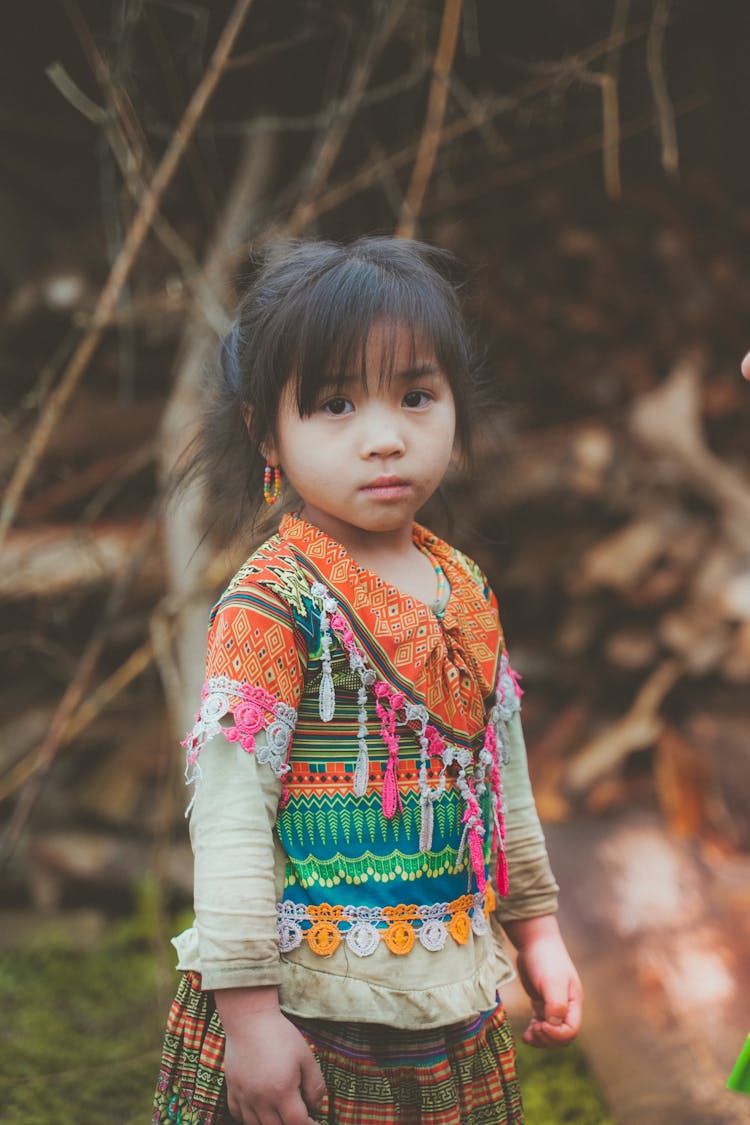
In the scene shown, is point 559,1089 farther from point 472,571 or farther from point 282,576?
point 282,576

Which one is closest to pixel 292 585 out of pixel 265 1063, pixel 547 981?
pixel 265 1063

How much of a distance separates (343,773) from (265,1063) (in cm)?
31

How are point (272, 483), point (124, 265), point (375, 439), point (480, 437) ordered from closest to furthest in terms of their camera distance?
1. point (375, 439)
2. point (272, 483)
3. point (124, 265)
4. point (480, 437)

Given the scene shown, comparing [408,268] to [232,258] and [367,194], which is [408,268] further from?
[367,194]

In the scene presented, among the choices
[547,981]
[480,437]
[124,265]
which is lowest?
[547,981]

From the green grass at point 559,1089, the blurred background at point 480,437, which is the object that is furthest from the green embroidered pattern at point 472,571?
the green grass at point 559,1089

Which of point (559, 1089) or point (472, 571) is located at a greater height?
point (472, 571)

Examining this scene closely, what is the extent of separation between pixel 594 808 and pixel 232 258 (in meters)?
1.72

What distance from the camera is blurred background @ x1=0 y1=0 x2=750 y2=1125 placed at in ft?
8.13

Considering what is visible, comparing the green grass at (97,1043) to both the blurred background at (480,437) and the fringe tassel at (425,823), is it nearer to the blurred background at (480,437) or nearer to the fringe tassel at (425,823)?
the blurred background at (480,437)

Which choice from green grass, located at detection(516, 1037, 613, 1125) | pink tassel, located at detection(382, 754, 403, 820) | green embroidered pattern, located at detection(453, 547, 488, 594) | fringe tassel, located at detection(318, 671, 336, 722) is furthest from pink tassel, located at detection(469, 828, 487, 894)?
green grass, located at detection(516, 1037, 613, 1125)

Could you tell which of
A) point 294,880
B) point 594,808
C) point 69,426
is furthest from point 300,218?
point 294,880

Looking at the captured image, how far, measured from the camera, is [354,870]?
1240mm

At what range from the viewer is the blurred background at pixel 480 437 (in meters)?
2.48
